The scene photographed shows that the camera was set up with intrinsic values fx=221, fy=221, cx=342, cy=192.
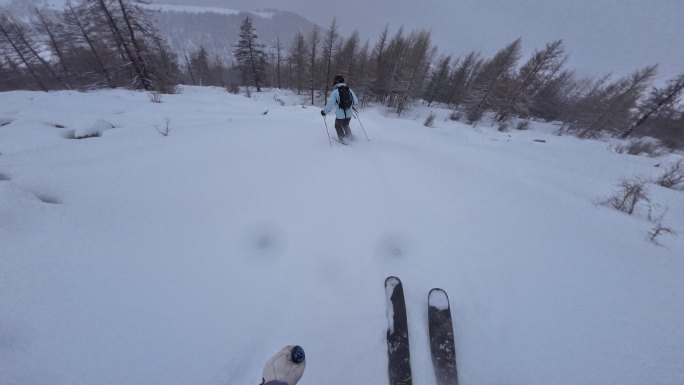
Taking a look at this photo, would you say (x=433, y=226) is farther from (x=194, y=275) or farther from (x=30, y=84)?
(x=30, y=84)

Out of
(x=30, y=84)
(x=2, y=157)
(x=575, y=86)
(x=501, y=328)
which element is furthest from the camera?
(x=575, y=86)

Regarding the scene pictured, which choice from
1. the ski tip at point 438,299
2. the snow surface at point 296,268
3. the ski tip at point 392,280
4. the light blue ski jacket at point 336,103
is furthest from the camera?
the light blue ski jacket at point 336,103

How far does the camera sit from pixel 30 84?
23.6 metres

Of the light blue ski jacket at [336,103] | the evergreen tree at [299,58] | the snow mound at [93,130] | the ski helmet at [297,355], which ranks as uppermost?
the evergreen tree at [299,58]

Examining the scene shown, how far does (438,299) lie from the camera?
9.04ft

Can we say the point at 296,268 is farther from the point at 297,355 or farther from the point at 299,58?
the point at 299,58

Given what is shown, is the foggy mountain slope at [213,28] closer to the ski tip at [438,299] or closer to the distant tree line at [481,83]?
the distant tree line at [481,83]

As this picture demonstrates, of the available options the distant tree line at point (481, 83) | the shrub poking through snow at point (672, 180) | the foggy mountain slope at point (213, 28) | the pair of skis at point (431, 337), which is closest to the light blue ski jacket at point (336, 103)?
the pair of skis at point (431, 337)

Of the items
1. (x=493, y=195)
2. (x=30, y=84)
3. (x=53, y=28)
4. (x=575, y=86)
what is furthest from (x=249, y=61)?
(x=575, y=86)

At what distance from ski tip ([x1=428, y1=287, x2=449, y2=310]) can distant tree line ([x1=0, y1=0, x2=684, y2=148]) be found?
717 inches

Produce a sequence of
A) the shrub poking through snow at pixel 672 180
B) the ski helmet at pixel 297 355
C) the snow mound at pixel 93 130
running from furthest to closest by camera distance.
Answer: the shrub poking through snow at pixel 672 180
the snow mound at pixel 93 130
the ski helmet at pixel 297 355

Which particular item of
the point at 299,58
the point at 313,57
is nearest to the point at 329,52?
the point at 313,57

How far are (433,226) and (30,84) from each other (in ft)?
137

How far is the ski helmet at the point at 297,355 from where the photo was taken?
184 cm
